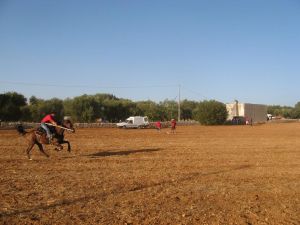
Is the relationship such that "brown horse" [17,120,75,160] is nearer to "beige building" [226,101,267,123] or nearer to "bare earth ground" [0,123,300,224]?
"bare earth ground" [0,123,300,224]

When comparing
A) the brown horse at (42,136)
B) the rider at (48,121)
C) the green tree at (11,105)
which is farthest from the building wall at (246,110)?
the rider at (48,121)

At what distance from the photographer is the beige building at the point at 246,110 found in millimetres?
125812

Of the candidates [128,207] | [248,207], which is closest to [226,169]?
[248,207]

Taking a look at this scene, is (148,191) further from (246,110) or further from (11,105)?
(246,110)

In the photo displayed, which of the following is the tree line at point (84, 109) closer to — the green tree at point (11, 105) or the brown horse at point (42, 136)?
the green tree at point (11, 105)

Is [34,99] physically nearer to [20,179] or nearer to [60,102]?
[60,102]

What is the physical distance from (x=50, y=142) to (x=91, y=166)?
3270mm

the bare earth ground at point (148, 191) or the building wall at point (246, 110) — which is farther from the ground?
the building wall at point (246, 110)

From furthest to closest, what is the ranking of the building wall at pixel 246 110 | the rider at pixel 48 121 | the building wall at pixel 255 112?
the building wall at pixel 255 112
the building wall at pixel 246 110
the rider at pixel 48 121

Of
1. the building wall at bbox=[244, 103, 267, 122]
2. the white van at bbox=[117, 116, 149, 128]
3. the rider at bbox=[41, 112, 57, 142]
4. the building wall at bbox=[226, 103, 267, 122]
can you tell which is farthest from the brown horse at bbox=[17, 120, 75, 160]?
the building wall at bbox=[244, 103, 267, 122]

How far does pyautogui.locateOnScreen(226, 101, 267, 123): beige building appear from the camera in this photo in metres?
126

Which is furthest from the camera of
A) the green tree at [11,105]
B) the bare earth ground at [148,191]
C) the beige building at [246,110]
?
the beige building at [246,110]

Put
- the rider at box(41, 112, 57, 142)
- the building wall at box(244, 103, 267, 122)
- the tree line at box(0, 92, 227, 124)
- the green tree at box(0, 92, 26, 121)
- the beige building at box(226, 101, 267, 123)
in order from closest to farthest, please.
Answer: the rider at box(41, 112, 57, 142), the green tree at box(0, 92, 26, 121), the tree line at box(0, 92, 227, 124), the beige building at box(226, 101, 267, 123), the building wall at box(244, 103, 267, 122)

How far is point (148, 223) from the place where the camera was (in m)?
7.46
